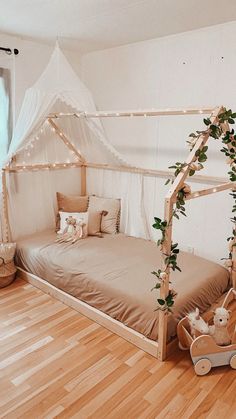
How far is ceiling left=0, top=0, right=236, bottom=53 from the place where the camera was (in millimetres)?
2492

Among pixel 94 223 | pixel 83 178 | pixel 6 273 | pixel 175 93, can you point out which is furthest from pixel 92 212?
pixel 175 93

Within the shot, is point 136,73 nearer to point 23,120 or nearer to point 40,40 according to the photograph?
point 40,40

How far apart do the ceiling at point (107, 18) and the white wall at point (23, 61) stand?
133 millimetres

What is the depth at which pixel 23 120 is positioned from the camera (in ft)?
10.8

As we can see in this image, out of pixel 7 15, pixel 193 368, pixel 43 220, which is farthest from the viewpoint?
pixel 43 220

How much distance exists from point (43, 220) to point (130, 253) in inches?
51.4

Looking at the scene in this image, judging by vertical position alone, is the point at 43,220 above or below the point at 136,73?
below

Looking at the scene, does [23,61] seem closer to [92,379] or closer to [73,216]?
[73,216]

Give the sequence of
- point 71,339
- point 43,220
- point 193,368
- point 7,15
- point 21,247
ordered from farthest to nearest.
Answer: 1. point 43,220
2. point 21,247
3. point 7,15
4. point 71,339
5. point 193,368

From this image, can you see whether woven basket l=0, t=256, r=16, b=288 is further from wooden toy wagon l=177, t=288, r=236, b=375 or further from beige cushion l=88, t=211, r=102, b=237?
wooden toy wagon l=177, t=288, r=236, b=375

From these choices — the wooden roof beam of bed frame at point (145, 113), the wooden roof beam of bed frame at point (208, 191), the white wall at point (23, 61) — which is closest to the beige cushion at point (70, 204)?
the wooden roof beam of bed frame at point (145, 113)

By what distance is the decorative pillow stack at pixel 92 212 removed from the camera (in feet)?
12.5

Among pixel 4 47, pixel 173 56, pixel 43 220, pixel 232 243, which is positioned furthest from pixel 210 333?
pixel 4 47

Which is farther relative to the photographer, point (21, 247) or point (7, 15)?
point (21, 247)
